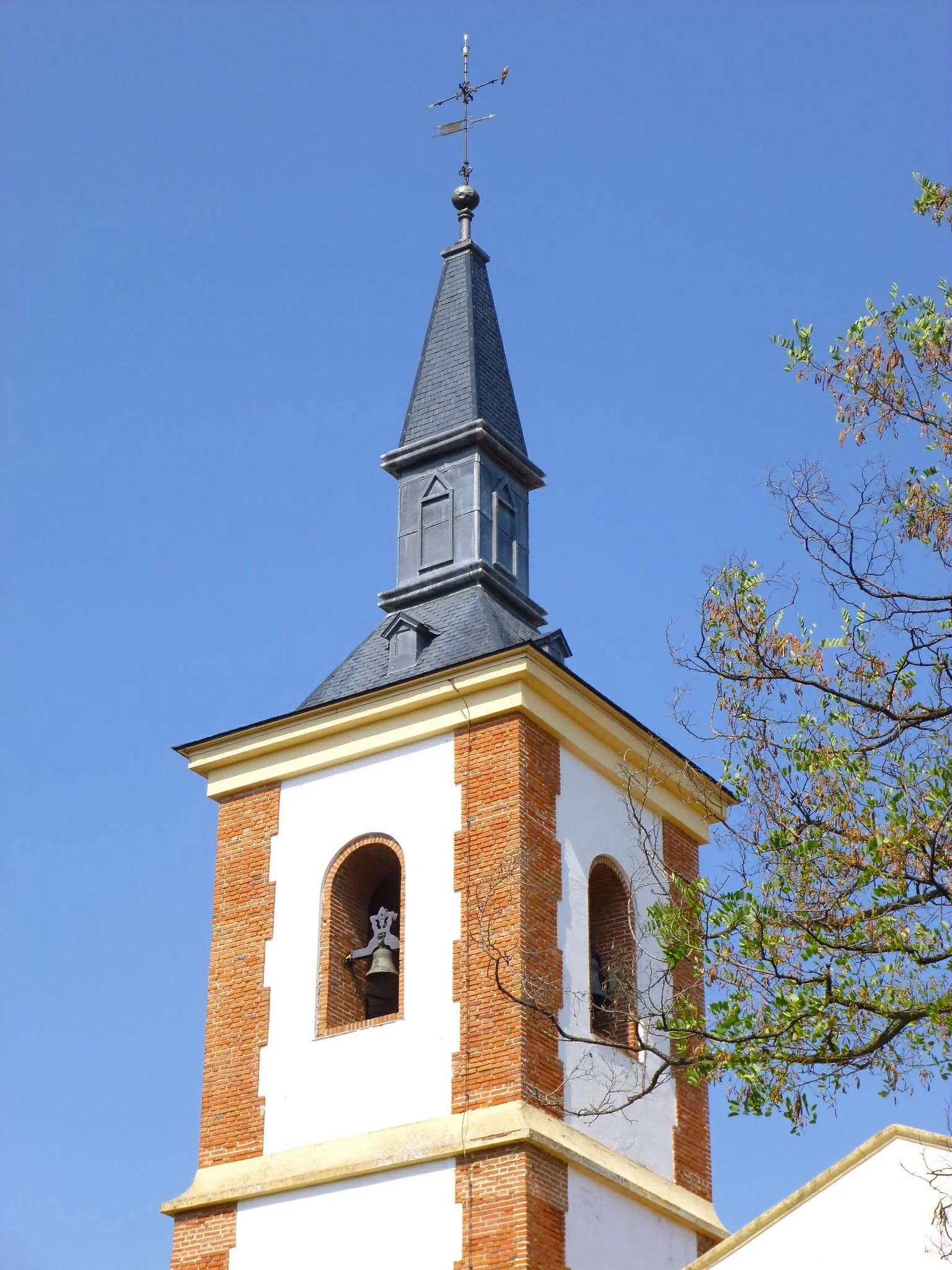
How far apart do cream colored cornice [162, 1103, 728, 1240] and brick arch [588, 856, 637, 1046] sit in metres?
1.24

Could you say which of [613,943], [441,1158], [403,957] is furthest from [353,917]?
[441,1158]

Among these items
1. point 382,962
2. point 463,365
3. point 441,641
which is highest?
point 463,365

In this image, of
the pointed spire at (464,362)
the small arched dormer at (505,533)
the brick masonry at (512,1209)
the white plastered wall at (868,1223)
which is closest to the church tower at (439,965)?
the brick masonry at (512,1209)

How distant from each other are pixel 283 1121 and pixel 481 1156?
2159 millimetres

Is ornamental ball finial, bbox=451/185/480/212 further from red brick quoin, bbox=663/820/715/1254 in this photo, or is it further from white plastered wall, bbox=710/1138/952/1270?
white plastered wall, bbox=710/1138/952/1270

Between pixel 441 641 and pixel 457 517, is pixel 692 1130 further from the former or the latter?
pixel 457 517

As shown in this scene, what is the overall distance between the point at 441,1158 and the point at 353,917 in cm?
292

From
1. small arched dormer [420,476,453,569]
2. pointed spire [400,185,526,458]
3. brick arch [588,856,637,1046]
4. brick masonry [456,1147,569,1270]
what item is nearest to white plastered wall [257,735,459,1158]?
brick masonry [456,1147,569,1270]

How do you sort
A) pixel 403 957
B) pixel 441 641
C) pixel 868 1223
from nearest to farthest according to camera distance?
pixel 868 1223, pixel 403 957, pixel 441 641

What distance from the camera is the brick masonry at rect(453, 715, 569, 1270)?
16.7 metres

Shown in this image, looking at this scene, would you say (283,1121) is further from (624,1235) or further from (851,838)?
(851,838)

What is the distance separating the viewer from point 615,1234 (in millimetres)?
17641

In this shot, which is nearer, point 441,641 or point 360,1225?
point 360,1225

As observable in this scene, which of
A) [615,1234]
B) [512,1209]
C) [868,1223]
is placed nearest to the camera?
[868,1223]
